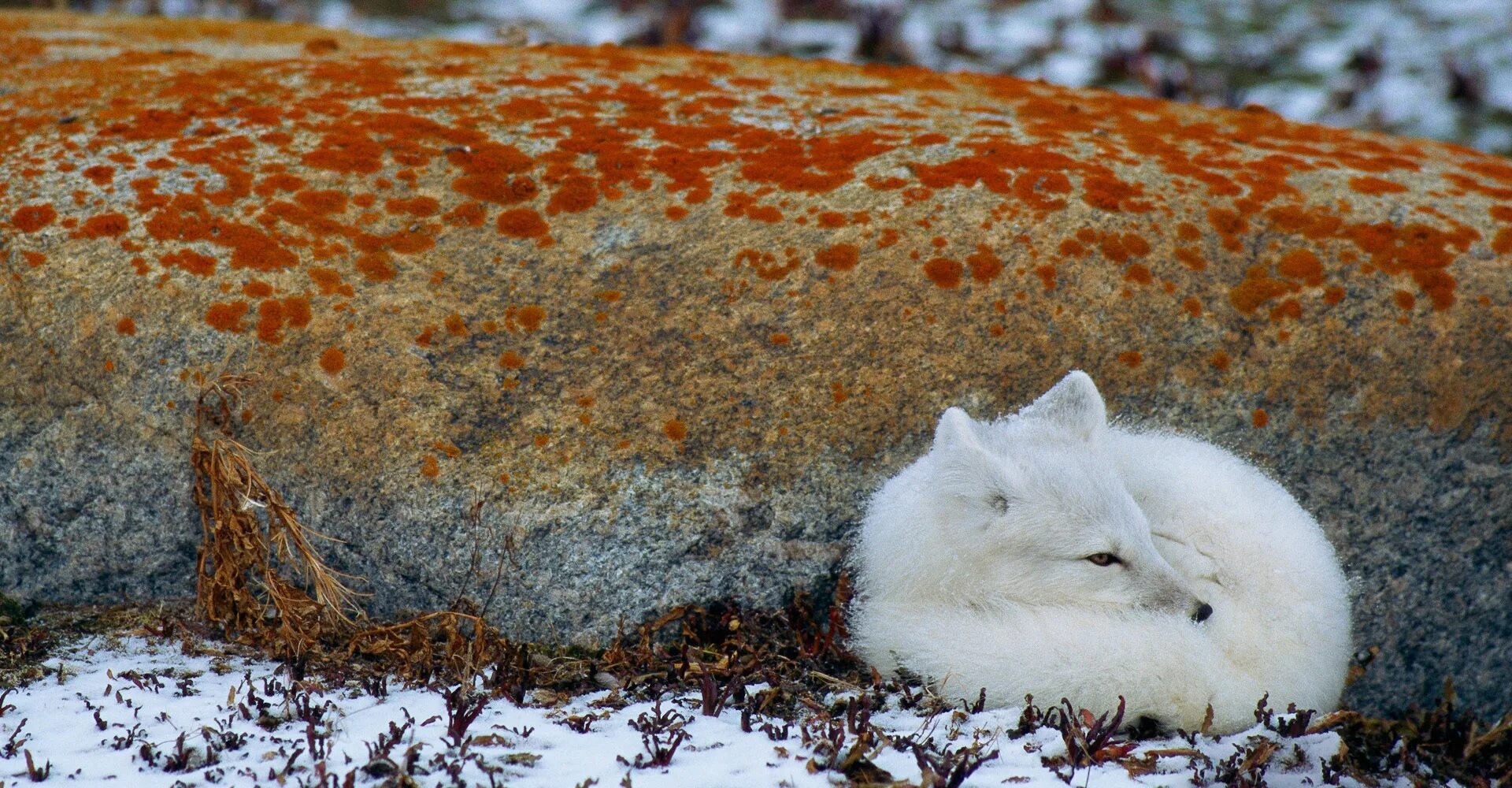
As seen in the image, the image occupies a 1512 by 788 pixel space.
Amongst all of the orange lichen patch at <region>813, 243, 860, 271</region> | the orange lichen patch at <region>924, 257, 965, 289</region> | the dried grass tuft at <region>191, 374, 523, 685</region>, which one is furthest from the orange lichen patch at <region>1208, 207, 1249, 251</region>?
the dried grass tuft at <region>191, 374, 523, 685</region>

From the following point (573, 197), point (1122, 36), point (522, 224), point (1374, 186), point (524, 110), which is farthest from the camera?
point (1122, 36)

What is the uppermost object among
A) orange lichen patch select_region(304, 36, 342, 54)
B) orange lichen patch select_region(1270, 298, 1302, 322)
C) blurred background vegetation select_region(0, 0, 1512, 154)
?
blurred background vegetation select_region(0, 0, 1512, 154)

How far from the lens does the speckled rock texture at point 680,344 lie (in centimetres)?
464

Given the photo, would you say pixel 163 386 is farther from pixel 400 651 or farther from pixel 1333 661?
pixel 1333 661

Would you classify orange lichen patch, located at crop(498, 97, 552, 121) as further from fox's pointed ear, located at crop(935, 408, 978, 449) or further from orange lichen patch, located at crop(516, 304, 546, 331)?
fox's pointed ear, located at crop(935, 408, 978, 449)

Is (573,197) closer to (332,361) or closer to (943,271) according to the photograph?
(332,361)

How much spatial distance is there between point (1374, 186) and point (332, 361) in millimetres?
4634

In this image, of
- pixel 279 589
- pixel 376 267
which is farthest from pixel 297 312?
pixel 279 589

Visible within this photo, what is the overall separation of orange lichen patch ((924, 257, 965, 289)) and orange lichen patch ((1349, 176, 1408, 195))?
202 cm

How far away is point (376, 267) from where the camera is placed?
5023 mm

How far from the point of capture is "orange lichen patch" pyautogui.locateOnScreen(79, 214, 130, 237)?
16.5 feet

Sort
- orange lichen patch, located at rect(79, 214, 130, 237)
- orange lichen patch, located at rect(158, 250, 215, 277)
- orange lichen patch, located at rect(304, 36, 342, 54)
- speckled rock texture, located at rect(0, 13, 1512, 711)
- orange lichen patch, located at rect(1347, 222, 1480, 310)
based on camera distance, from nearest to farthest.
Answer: speckled rock texture, located at rect(0, 13, 1512, 711)
orange lichen patch, located at rect(158, 250, 215, 277)
orange lichen patch, located at rect(79, 214, 130, 237)
orange lichen patch, located at rect(1347, 222, 1480, 310)
orange lichen patch, located at rect(304, 36, 342, 54)

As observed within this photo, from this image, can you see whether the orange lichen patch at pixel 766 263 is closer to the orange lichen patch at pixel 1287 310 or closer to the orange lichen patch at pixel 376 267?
the orange lichen patch at pixel 376 267

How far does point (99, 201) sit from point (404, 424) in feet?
5.81
